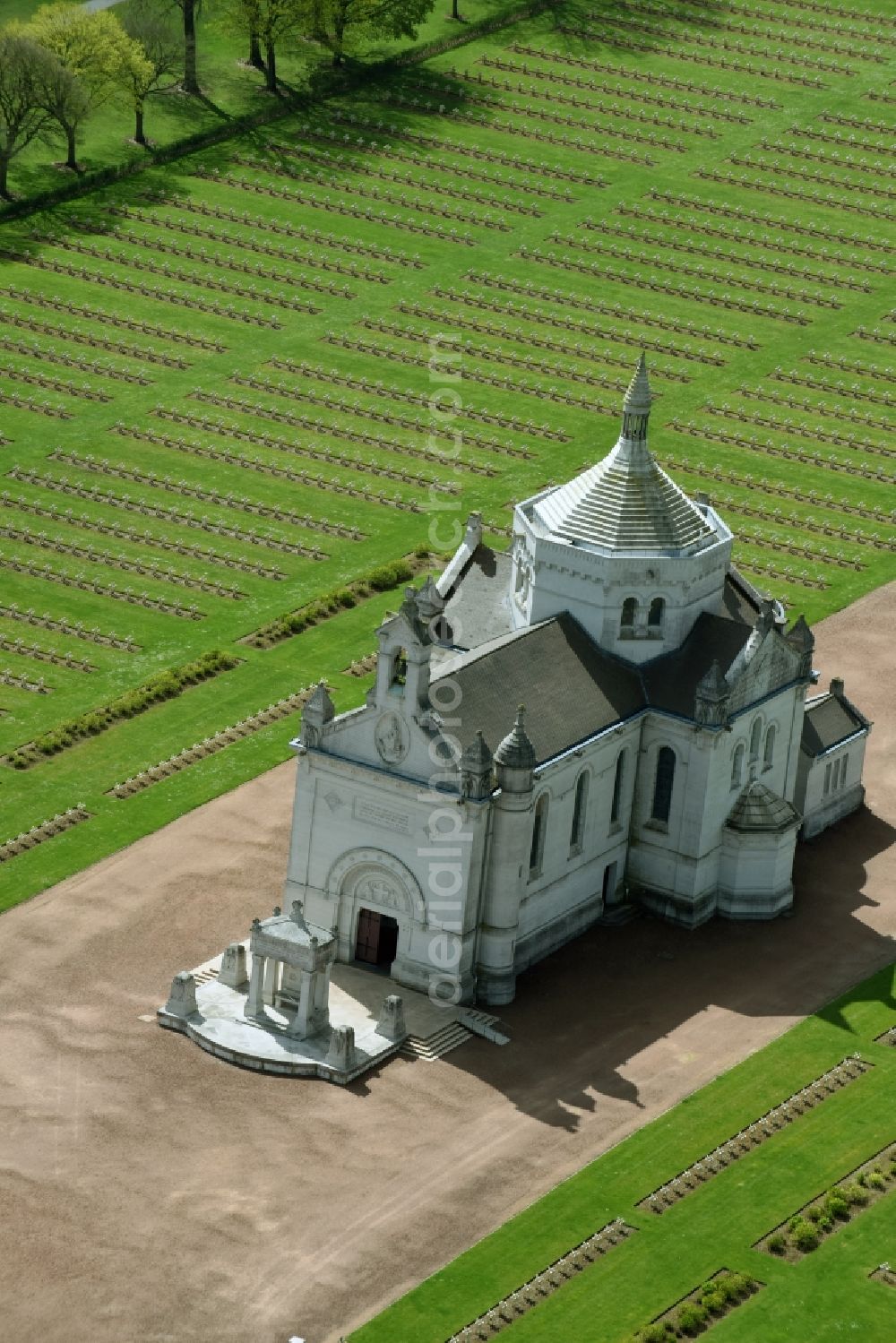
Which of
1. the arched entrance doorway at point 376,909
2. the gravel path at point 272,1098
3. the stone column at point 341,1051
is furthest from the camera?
the arched entrance doorway at point 376,909

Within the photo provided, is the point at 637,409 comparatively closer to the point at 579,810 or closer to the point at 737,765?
the point at 737,765

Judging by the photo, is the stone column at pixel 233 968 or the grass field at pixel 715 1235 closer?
the grass field at pixel 715 1235

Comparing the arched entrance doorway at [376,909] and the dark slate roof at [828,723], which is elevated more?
the dark slate roof at [828,723]

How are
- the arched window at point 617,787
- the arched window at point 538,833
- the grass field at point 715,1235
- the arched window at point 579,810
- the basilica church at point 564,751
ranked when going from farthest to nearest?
the arched window at point 617,787, the arched window at point 579,810, the arched window at point 538,833, the basilica church at point 564,751, the grass field at point 715,1235

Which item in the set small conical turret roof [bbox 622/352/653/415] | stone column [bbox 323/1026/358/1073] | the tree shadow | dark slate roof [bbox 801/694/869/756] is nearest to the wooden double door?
the tree shadow

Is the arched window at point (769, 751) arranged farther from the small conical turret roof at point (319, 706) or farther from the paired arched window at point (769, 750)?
A: the small conical turret roof at point (319, 706)

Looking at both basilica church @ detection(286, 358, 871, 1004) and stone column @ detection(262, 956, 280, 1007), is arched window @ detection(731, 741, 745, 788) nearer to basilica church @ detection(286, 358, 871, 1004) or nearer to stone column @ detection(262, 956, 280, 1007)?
basilica church @ detection(286, 358, 871, 1004)

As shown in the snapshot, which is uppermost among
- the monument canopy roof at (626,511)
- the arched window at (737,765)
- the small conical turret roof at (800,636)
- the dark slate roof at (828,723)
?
the monument canopy roof at (626,511)

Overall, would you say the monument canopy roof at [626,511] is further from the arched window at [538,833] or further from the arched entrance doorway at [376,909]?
the arched entrance doorway at [376,909]

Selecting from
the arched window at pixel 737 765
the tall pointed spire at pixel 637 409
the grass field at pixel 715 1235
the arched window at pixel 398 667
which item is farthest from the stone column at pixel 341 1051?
the tall pointed spire at pixel 637 409
